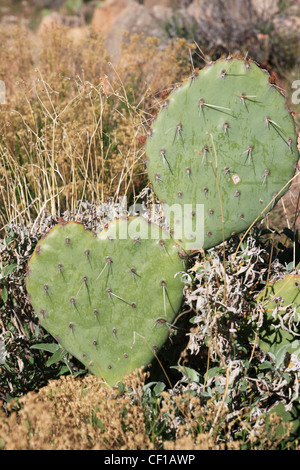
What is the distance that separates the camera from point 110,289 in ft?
6.86

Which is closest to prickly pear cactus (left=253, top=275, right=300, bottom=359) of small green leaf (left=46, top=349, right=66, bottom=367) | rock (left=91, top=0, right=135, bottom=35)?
small green leaf (left=46, top=349, right=66, bottom=367)

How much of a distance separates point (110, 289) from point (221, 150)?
2.39ft

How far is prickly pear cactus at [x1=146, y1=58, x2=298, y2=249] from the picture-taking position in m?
2.17

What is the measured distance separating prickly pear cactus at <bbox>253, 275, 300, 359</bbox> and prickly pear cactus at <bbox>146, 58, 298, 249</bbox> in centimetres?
31

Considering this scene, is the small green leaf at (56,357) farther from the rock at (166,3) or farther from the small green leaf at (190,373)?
the rock at (166,3)

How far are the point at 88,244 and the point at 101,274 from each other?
129 mm

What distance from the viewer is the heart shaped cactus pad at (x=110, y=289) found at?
208cm

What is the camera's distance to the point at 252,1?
8016mm

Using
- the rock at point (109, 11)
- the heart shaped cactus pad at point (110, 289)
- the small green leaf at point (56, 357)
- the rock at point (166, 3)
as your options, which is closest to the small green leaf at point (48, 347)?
the small green leaf at point (56, 357)

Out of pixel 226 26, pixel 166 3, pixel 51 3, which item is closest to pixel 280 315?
pixel 226 26

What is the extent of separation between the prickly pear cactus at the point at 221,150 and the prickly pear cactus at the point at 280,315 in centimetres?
31

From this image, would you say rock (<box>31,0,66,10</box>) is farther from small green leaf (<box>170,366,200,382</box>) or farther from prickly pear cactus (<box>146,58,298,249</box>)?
small green leaf (<box>170,366,200,382</box>)
